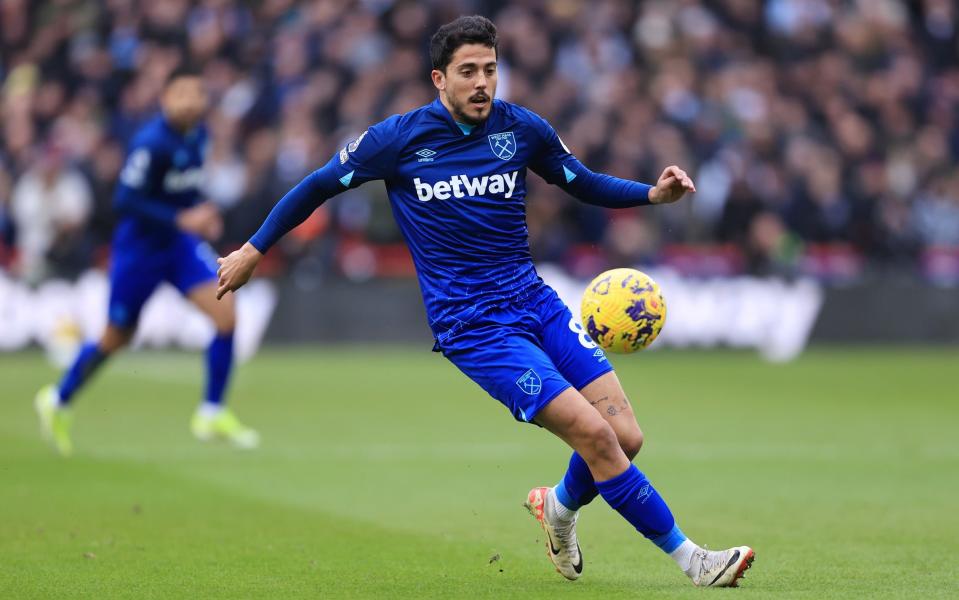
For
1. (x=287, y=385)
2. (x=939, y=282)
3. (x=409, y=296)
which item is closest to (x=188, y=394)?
(x=287, y=385)

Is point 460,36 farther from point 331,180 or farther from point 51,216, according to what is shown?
point 51,216

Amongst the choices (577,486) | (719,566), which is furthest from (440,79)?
(719,566)

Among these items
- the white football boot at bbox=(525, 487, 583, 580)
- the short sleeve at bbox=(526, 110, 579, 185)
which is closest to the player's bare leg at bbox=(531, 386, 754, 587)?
the white football boot at bbox=(525, 487, 583, 580)

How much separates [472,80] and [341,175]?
76 cm

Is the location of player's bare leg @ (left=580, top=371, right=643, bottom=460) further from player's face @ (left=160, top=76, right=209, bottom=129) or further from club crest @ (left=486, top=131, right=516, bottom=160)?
player's face @ (left=160, top=76, right=209, bottom=129)

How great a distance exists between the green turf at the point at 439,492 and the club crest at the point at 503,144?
79.5 inches

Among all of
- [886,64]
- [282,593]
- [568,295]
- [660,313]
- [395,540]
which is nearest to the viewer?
[282,593]

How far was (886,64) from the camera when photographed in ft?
90.1

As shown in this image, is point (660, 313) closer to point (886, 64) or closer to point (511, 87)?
point (511, 87)

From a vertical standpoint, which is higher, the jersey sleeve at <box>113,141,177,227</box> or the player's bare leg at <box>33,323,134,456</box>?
the jersey sleeve at <box>113,141,177,227</box>

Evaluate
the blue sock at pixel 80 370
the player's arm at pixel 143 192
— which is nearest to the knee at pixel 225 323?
the player's arm at pixel 143 192

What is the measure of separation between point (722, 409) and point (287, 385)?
549 cm

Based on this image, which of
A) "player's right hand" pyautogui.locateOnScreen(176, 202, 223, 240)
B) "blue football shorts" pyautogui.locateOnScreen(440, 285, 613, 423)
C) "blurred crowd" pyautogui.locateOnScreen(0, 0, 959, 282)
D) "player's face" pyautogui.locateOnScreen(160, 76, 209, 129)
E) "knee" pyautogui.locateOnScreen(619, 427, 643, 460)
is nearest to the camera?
"blue football shorts" pyautogui.locateOnScreen(440, 285, 613, 423)

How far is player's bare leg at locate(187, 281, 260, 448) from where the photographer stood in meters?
12.7
